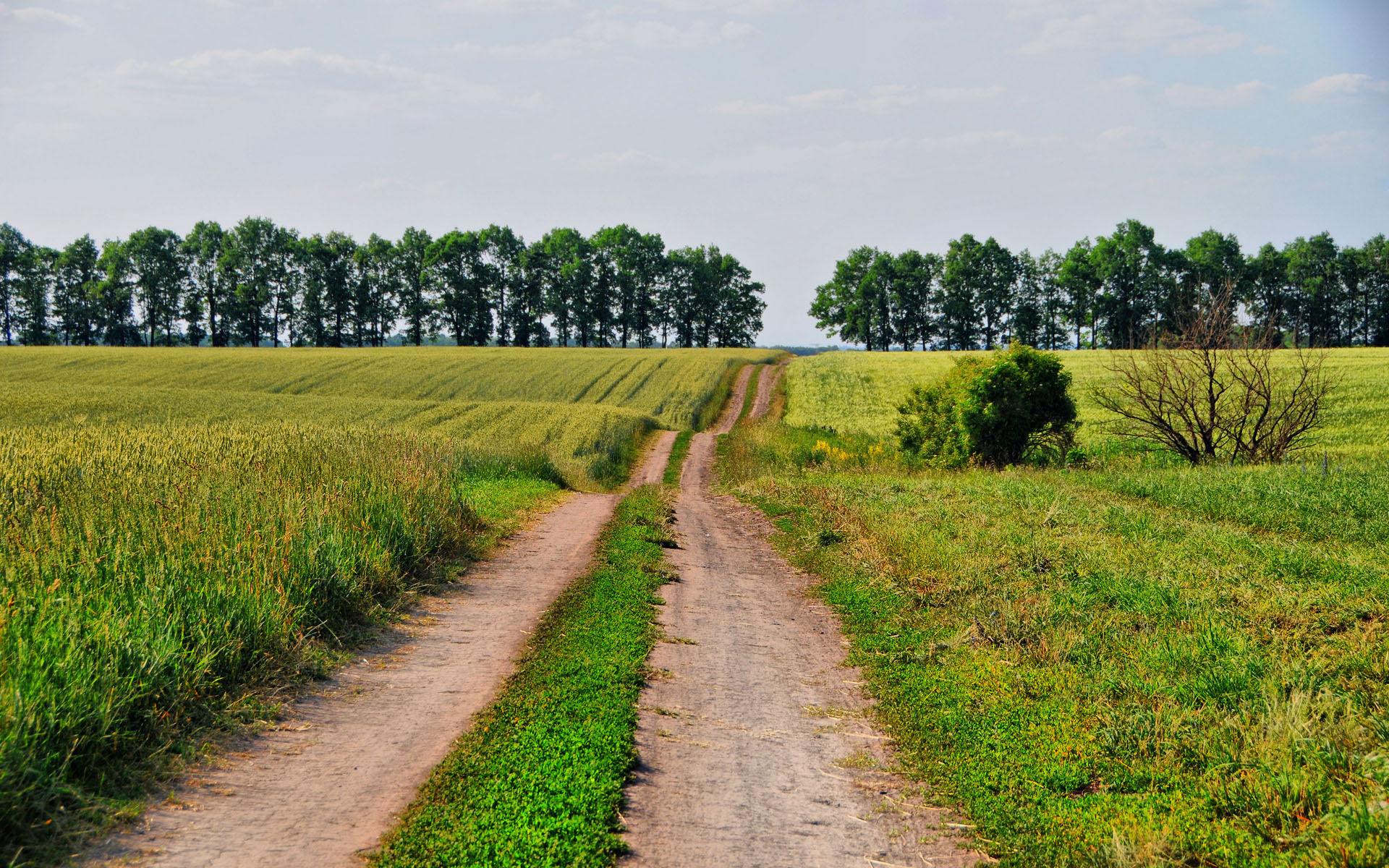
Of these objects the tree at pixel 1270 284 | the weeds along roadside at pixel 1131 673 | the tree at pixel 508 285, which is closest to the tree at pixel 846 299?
the tree at pixel 508 285

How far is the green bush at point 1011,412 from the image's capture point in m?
24.8

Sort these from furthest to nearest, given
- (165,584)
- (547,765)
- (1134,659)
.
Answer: (1134,659)
(165,584)
(547,765)

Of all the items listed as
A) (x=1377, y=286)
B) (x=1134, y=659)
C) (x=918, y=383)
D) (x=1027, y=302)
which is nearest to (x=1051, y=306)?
(x=1027, y=302)

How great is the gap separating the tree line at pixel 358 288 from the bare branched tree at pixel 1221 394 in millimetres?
78429

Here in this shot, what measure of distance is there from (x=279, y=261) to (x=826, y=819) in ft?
341

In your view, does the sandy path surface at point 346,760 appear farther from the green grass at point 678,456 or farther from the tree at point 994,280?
the tree at point 994,280

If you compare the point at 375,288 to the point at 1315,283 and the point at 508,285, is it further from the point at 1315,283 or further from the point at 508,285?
the point at 1315,283

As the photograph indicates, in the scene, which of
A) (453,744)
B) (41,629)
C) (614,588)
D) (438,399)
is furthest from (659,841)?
(438,399)

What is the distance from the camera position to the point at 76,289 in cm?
8800

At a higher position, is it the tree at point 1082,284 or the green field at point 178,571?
the tree at point 1082,284

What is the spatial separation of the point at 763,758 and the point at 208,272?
106 meters

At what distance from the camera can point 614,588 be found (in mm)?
9609

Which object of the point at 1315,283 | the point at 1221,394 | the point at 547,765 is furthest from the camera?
the point at 1315,283

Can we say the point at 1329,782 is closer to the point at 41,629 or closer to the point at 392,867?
the point at 392,867
